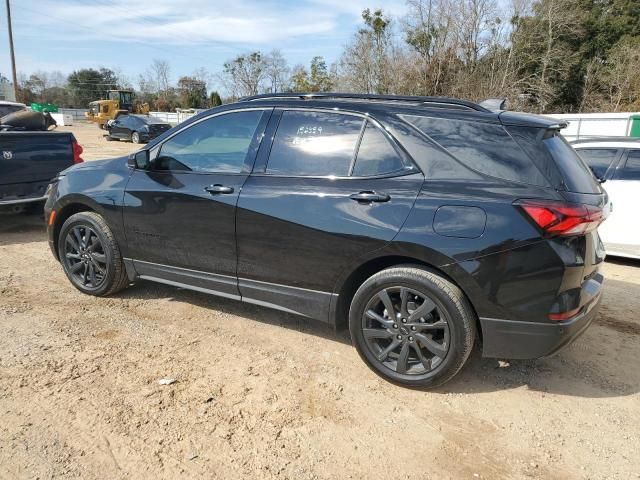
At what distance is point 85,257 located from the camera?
450 centimetres

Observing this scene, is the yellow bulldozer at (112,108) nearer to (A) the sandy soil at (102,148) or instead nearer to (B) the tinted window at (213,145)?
(A) the sandy soil at (102,148)

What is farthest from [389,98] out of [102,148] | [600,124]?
[102,148]

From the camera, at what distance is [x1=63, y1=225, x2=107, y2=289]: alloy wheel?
4.44 metres

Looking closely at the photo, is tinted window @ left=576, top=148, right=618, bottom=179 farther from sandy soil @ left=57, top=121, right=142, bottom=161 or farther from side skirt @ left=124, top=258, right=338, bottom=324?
sandy soil @ left=57, top=121, right=142, bottom=161

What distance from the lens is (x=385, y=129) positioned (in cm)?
324

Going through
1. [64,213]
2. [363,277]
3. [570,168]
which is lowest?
[363,277]

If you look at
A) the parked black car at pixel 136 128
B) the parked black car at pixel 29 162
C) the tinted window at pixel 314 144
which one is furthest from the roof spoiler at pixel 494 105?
the parked black car at pixel 136 128

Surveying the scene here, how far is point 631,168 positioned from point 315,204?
4959 millimetres

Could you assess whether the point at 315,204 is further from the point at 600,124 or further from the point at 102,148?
the point at 102,148

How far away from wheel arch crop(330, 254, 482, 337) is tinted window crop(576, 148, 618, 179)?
14.7 ft

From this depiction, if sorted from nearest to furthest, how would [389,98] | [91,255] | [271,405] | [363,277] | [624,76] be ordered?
[271,405]
[363,277]
[389,98]
[91,255]
[624,76]

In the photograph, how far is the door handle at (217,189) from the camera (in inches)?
144

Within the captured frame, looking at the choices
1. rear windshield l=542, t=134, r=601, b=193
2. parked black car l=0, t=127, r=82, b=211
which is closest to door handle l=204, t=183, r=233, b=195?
rear windshield l=542, t=134, r=601, b=193

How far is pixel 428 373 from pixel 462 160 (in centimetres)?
134
